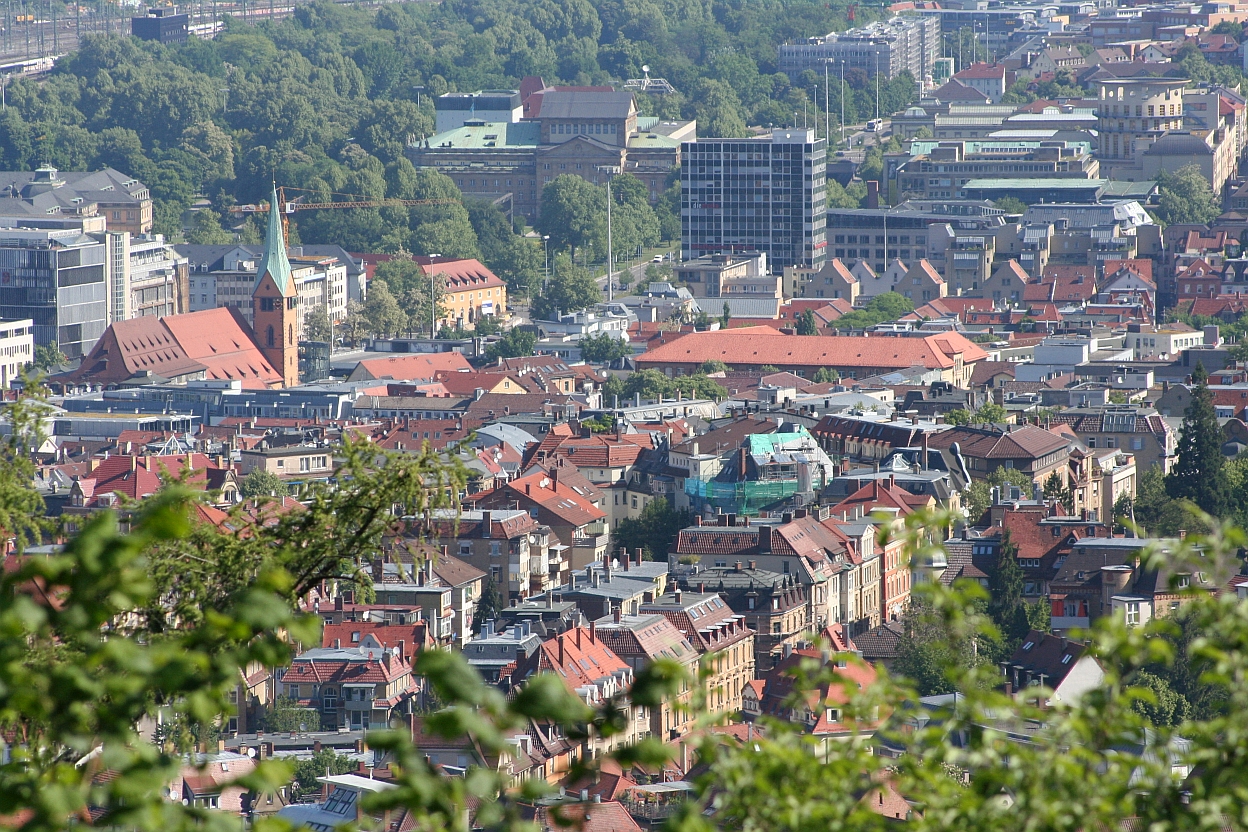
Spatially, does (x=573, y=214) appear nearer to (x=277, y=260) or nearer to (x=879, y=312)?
(x=879, y=312)

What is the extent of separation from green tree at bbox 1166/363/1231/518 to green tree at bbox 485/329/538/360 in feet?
146

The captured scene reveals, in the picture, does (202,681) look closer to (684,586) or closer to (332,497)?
(332,497)

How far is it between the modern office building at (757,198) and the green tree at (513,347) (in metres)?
29.1

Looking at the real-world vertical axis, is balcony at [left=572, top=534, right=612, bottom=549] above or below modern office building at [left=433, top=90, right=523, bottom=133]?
below

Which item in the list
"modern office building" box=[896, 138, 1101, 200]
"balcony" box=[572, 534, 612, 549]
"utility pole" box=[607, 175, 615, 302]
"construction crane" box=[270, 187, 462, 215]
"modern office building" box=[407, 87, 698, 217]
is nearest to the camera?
"balcony" box=[572, 534, 612, 549]

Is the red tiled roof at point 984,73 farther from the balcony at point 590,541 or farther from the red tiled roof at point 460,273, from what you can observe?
the balcony at point 590,541

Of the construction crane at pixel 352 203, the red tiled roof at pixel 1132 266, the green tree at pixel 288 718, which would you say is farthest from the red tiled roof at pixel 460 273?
the green tree at pixel 288 718

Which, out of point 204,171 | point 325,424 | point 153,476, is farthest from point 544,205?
point 153,476

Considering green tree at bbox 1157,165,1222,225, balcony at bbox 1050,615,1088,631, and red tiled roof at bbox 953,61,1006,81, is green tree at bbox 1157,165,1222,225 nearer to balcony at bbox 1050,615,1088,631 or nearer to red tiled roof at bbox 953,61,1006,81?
red tiled roof at bbox 953,61,1006,81

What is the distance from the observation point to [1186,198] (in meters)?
151

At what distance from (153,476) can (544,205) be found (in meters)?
81.1

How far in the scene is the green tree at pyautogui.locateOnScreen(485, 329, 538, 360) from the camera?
116312 mm

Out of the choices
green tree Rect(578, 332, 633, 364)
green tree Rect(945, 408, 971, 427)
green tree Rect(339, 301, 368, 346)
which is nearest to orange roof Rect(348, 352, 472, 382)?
green tree Rect(578, 332, 633, 364)

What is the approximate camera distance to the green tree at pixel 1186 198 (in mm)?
149125
